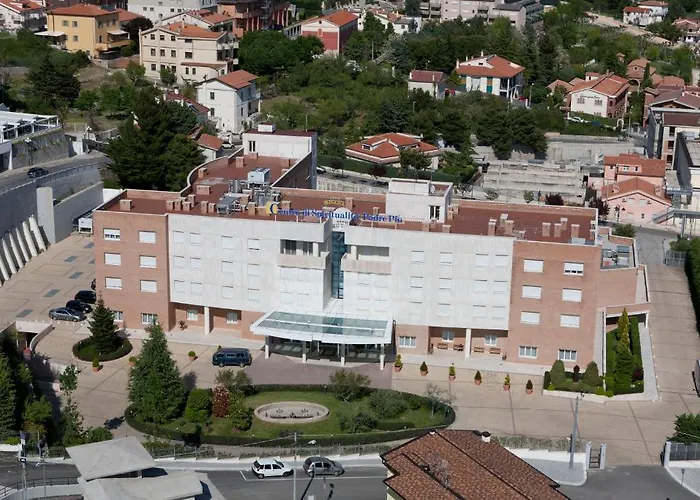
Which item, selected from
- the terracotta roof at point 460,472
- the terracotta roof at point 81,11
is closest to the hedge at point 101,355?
the terracotta roof at point 460,472

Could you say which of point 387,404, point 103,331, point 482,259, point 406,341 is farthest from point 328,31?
point 387,404

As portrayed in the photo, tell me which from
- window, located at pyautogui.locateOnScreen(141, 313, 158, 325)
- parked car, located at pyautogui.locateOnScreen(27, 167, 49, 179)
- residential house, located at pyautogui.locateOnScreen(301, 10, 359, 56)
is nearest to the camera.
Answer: window, located at pyautogui.locateOnScreen(141, 313, 158, 325)

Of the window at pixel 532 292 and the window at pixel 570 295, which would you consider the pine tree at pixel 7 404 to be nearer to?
the window at pixel 532 292

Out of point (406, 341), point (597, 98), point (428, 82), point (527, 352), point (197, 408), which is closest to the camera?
point (197, 408)

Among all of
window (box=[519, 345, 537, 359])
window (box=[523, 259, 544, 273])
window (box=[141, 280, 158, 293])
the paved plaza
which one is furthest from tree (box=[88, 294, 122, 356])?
window (box=[523, 259, 544, 273])

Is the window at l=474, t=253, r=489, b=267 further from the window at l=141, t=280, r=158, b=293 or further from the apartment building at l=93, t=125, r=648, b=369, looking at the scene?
the window at l=141, t=280, r=158, b=293

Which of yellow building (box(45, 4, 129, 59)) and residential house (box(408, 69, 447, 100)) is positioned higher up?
yellow building (box(45, 4, 129, 59))

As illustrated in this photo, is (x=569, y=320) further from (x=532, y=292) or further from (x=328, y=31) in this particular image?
(x=328, y=31)
